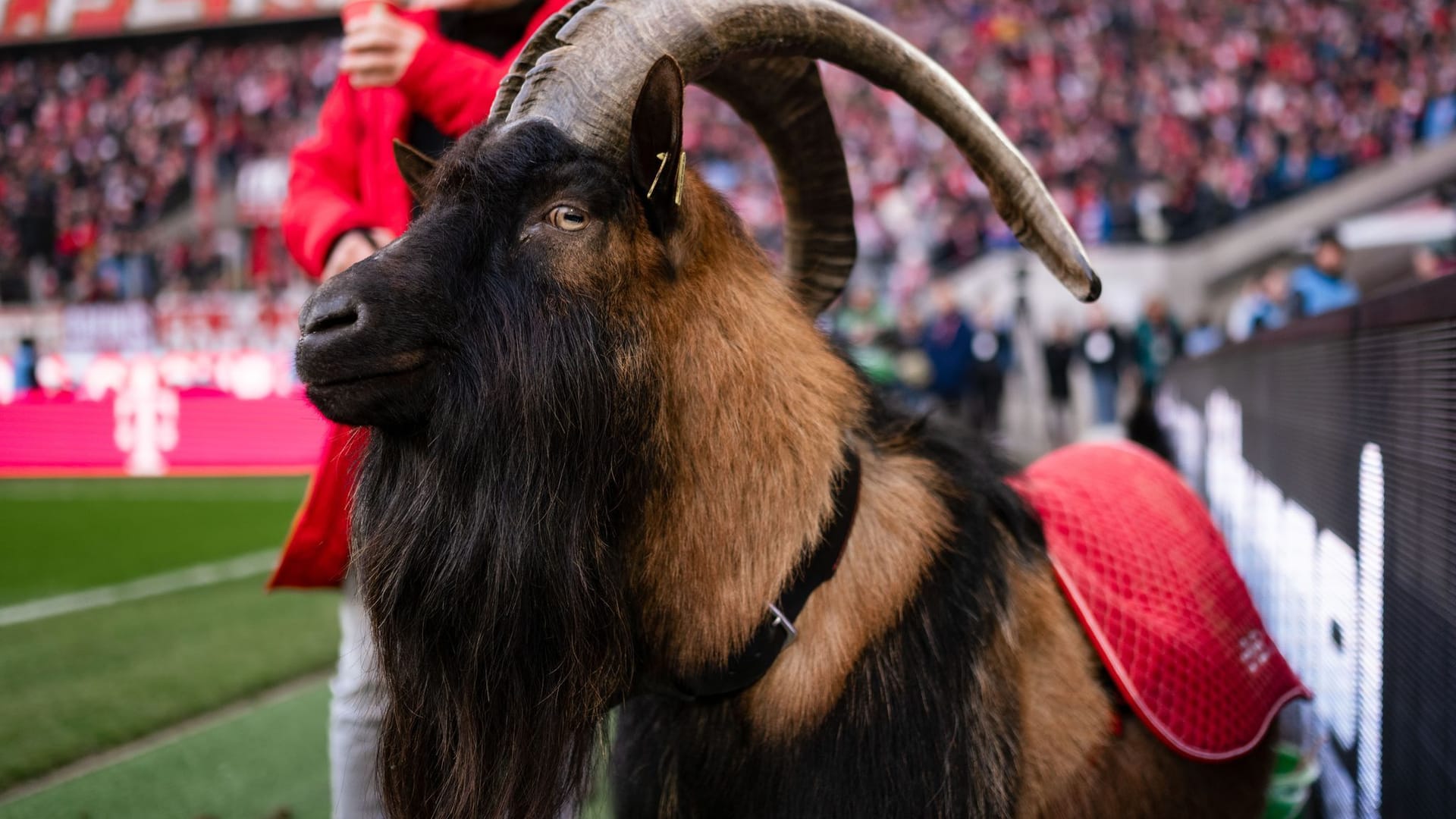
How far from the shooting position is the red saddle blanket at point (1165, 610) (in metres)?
2.07

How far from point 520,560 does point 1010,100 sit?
2753 centimetres

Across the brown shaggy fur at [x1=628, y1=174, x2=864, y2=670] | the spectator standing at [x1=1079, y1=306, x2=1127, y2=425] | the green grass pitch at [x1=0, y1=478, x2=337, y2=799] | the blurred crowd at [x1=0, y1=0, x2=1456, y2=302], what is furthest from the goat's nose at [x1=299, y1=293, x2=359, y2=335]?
the blurred crowd at [x1=0, y1=0, x2=1456, y2=302]

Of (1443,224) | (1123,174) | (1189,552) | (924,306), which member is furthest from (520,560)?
(1123,174)

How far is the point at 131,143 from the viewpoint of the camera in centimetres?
3125

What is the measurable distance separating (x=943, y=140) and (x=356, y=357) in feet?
84.4

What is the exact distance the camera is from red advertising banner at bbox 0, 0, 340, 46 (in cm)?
3117

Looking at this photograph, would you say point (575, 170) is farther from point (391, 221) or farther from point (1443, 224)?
point (1443, 224)

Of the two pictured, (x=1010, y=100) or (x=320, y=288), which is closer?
(x=320, y=288)

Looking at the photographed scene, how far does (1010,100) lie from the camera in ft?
88.4

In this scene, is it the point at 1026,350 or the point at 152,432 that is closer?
the point at 152,432

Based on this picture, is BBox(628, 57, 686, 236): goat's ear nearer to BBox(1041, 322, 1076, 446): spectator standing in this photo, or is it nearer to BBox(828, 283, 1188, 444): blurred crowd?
BBox(828, 283, 1188, 444): blurred crowd

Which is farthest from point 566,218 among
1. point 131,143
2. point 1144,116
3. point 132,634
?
point 131,143

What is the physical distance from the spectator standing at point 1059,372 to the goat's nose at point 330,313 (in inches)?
606

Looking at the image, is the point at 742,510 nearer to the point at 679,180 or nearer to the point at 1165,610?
the point at 679,180
